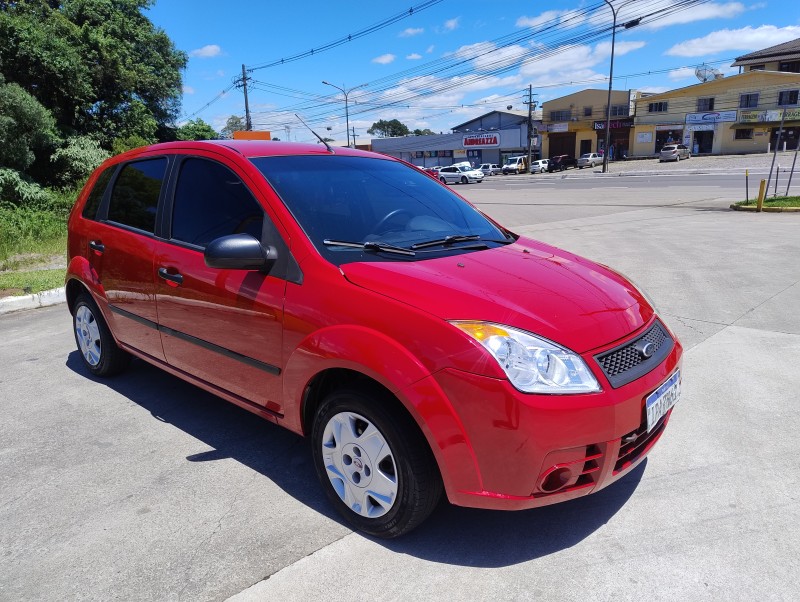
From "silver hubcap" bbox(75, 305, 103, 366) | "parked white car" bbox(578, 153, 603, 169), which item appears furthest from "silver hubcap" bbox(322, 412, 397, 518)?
"parked white car" bbox(578, 153, 603, 169)

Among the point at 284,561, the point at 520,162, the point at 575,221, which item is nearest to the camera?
the point at 284,561

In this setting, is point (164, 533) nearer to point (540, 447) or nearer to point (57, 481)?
point (57, 481)

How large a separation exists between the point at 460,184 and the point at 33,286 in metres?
38.5

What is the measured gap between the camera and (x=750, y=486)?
294cm

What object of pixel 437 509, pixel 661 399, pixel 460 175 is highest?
pixel 460 175

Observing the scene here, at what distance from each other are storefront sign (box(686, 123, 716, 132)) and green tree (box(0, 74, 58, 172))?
202 ft

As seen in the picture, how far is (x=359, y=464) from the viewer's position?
255 cm

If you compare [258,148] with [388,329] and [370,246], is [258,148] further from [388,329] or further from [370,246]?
[388,329]

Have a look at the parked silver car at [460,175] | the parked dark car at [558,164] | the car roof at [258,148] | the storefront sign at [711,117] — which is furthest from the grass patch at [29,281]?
the storefront sign at [711,117]

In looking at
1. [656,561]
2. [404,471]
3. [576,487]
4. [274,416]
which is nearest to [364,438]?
[404,471]

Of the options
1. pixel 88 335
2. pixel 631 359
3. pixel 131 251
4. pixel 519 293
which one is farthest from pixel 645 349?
pixel 88 335

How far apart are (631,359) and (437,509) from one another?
1.19 meters

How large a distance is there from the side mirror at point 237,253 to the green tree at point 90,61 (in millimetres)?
17299

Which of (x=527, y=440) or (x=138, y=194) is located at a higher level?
(x=138, y=194)
